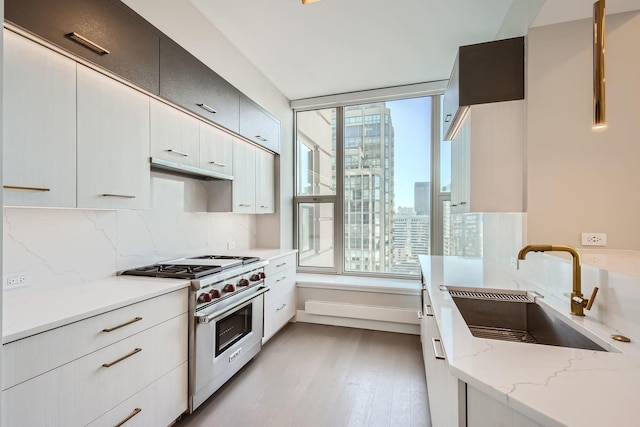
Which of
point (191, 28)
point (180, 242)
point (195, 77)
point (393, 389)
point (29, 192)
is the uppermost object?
point (191, 28)

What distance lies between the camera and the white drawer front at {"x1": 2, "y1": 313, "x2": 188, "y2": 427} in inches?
41.9

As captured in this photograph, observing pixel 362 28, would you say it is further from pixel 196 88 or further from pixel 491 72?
pixel 196 88

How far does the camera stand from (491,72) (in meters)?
1.92

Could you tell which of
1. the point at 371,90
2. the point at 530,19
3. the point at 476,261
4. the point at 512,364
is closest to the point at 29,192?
the point at 512,364

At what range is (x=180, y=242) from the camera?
2.53 meters

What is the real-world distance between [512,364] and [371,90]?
11.6ft

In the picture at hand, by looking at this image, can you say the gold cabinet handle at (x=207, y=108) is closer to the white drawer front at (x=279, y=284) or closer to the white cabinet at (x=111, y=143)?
the white cabinet at (x=111, y=143)

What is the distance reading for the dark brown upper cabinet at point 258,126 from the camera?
2.79 metres

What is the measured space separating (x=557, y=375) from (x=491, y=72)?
73.1 inches

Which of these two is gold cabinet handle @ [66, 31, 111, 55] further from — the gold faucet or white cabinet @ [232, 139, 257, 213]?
the gold faucet

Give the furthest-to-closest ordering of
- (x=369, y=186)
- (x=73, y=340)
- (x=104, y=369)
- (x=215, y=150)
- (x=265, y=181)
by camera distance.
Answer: (x=369, y=186) < (x=265, y=181) < (x=215, y=150) < (x=104, y=369) < (x=73, y=340)

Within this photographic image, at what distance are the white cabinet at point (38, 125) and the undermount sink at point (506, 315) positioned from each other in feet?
7.14

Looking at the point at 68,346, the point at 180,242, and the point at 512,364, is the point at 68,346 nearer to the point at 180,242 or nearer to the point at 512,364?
the point at 180,242

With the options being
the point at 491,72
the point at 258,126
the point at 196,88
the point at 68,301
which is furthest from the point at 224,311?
the point at 491,72
